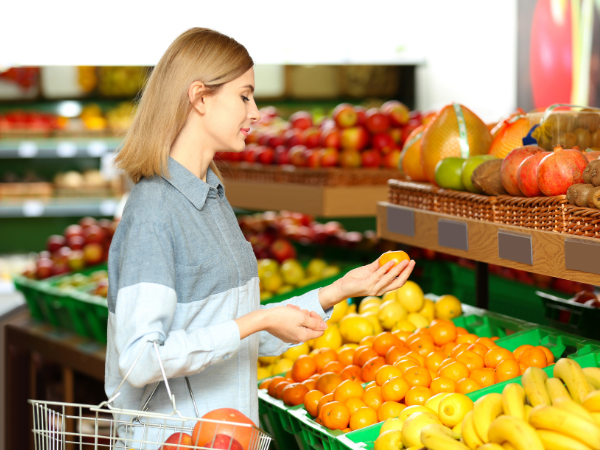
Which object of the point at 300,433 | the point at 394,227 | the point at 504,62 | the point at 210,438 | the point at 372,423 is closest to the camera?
the point at 210,438

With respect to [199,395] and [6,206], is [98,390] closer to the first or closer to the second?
[199,395]

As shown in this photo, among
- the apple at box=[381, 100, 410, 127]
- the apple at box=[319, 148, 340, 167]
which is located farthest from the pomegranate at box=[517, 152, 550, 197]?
the apple at box=[381, 100, 410, 127]

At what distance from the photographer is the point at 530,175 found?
162cm

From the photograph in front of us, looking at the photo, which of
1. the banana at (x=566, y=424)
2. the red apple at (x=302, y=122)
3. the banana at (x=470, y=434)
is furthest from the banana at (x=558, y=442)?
the red apple at (x=302, y=122)

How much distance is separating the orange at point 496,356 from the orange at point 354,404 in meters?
0.33

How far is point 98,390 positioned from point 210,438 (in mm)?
1940

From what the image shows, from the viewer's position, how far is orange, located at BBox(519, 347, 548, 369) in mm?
1694

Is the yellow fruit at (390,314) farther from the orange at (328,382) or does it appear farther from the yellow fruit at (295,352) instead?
the orange at (328,382)

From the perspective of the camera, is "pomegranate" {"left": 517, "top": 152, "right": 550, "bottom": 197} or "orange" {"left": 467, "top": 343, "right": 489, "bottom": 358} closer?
"pomegranate" {"left": 517, "top": 152, "right": 550, "bottom": 197}

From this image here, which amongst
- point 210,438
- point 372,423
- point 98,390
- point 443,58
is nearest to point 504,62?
point 443,58

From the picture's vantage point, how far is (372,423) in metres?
1.63

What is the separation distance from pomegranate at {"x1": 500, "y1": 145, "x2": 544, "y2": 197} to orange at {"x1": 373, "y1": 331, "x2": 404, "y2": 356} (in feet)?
1.80

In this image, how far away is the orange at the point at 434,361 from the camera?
1.82 m

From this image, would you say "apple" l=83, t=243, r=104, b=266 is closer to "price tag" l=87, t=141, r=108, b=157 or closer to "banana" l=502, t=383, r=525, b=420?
"price tag" l=87, t=141, r=108, b=157
